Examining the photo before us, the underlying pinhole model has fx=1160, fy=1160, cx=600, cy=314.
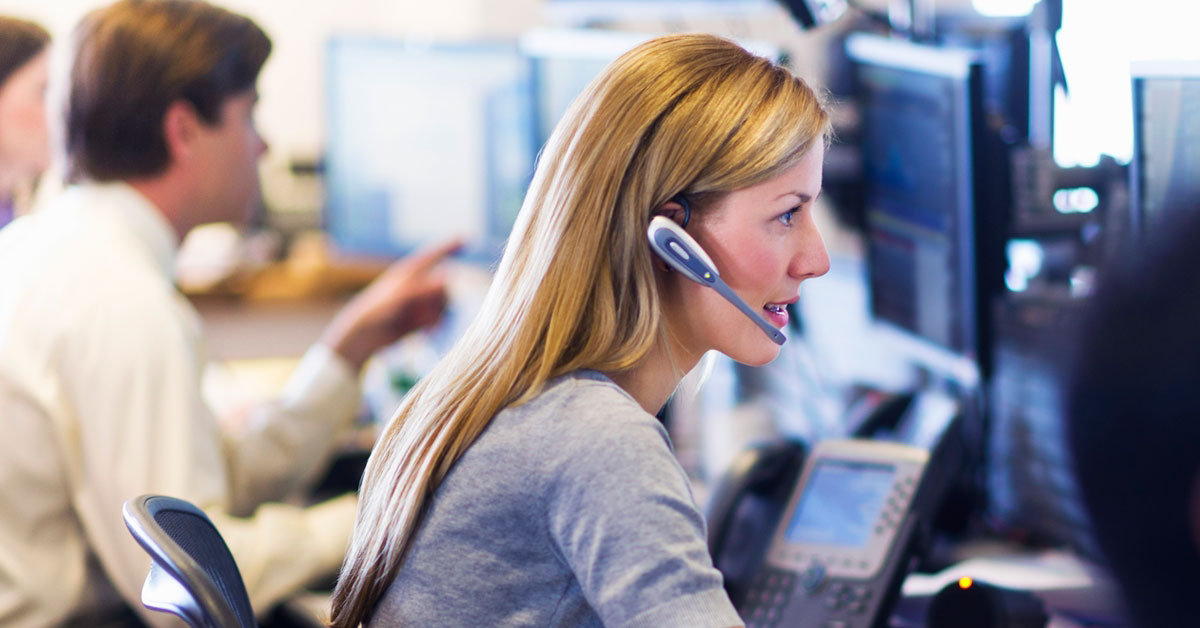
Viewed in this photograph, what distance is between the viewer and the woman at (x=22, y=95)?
214 cm

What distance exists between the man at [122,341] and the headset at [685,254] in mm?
745

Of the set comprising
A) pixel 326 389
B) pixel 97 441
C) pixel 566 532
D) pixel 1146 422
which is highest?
pixel 1146 422

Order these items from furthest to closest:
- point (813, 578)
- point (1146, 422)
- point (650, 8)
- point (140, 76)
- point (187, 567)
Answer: point (650, 8) → point (140, 76) → point (813, 578) → point (187, 567) → point (1146, 422)

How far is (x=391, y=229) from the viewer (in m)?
2.46

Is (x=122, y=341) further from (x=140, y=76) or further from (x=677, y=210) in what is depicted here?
(x=677, y=210)

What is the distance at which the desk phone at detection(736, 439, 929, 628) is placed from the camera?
110 centimetres

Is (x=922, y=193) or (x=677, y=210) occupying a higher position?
(x=677, y=210)

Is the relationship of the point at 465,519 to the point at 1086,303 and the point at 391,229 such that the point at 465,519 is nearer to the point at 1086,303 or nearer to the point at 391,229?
the point at 1086,303

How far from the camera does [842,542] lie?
116cm

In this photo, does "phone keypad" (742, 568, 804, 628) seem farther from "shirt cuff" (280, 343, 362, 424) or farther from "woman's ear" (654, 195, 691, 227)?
"shirt cuff" (280, 343, 362, 424)

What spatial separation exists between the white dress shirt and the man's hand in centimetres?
42

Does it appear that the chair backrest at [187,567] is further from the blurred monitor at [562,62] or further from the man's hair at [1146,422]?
the blurred monitor at [562,62]

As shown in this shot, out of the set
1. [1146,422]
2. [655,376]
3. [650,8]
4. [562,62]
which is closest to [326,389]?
[562,62]

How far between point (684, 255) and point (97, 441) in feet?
2.73
